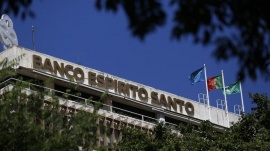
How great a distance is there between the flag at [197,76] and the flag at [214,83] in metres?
1.14

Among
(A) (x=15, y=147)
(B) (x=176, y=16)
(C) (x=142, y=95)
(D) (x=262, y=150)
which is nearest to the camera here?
(B) (x=176, y=16)

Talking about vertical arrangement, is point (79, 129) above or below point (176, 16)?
above

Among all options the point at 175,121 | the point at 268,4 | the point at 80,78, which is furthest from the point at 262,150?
the point at 268,4

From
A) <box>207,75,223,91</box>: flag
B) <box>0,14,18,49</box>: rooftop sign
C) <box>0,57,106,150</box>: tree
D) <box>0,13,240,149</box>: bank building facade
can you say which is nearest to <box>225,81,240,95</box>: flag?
<box>207,75,223,91</box>: flag

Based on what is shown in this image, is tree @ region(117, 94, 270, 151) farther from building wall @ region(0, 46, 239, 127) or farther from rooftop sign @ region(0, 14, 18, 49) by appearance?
rooftop sign @ region(0, 14, 18, 49)

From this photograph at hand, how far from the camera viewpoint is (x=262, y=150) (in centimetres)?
4919

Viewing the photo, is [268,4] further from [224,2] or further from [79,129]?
[79,129]

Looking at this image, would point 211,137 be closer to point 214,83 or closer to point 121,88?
point 121,88

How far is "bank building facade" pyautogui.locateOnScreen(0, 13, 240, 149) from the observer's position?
64.5 meters

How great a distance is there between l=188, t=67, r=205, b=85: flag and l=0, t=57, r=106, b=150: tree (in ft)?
128

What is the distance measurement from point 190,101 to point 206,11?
66.0m

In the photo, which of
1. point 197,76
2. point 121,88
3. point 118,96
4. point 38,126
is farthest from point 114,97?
point 38,126

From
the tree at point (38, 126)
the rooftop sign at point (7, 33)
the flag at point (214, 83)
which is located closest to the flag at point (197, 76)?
the flag at point (214, 83)

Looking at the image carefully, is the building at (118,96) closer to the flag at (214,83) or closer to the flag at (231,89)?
the flag at (214,83)
